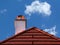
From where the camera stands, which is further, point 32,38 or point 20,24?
point 20,24

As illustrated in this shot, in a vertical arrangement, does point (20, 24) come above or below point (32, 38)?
above

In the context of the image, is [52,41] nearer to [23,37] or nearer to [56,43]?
[56,43]

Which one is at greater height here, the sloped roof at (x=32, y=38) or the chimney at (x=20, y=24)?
the chimney at (x=20, y=24)

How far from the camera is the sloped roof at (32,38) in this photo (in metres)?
10.5

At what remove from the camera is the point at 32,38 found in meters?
10.7

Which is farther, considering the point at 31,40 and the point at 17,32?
the point at 17,32

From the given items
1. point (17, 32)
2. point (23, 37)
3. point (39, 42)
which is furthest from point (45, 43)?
point (17, 32)

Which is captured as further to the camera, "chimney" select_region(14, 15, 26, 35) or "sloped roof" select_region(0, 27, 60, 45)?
"chimney" select_region(14, 15, 26, 35)

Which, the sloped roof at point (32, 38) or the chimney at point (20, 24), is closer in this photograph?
the sloped roof at point (32, 38)

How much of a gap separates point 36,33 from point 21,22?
4.54 feet

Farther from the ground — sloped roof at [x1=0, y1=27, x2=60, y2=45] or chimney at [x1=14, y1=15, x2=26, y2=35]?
chimney at [x1=14, y1=15, x2=26, y2=35]

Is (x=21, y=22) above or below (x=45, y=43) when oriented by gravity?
above

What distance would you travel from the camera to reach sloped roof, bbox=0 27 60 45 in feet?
34.6

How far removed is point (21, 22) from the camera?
12203mm
